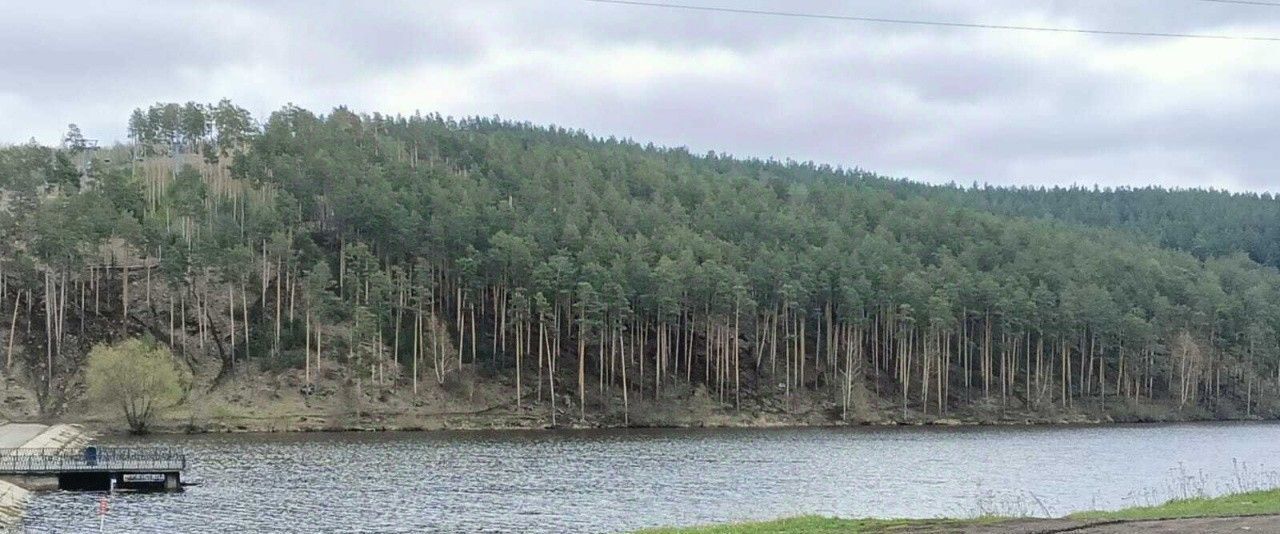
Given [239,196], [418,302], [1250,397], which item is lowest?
[1250,397]

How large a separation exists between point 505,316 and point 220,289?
2657 centimetres

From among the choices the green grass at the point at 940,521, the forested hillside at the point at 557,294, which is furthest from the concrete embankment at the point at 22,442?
the green grass at the point at 940,521

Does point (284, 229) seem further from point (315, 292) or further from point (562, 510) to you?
point (562, 510)

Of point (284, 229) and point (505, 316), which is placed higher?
point (284, 229)

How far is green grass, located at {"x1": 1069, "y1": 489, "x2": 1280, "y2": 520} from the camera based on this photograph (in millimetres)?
33562

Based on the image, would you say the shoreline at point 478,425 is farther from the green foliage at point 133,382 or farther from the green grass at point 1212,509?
the green grass at point 1212,509

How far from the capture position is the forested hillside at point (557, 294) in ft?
400

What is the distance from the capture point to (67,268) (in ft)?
388

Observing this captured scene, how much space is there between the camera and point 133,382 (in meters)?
101

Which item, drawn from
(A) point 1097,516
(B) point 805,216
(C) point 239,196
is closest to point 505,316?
(C) point 239,196

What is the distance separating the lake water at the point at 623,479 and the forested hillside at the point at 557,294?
22.2 metres

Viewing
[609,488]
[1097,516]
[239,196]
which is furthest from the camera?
[239,196]

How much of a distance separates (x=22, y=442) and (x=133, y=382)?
17.8m

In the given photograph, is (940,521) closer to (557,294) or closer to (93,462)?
(93,462)
